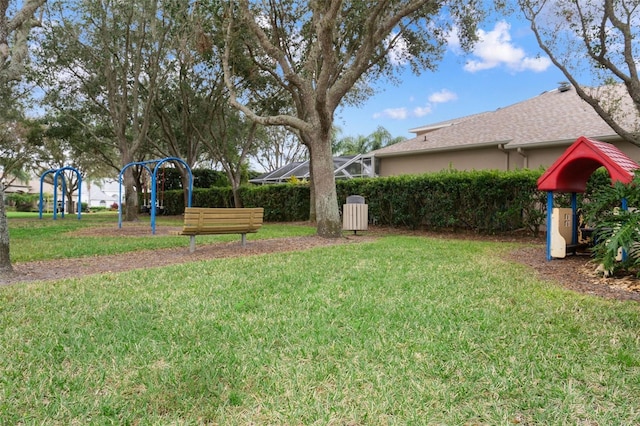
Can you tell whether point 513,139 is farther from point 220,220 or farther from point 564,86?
point 220,220

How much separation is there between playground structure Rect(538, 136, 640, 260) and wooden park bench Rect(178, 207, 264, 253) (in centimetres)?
580

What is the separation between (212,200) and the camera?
25.7m

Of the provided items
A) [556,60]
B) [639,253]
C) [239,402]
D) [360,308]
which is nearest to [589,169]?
[639,253]

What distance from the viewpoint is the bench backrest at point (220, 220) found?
27.9 feet

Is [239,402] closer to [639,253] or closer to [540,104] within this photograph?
[639,253]

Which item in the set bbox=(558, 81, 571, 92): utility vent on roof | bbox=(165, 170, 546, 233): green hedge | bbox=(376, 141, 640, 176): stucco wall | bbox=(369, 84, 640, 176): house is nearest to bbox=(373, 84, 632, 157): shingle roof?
bbox=(369, 84, 640, 176): house

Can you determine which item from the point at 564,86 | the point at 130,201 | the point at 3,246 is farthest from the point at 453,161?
the point at 3,246

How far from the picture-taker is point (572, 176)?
328 inches

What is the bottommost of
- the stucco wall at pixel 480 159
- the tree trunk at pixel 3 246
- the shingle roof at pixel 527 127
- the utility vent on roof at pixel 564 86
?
the tree trunk at pixel 3 246

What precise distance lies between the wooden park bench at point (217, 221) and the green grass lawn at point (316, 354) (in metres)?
3.09

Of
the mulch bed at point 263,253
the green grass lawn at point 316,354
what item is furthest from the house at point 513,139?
the green grass lawn at point 316,354

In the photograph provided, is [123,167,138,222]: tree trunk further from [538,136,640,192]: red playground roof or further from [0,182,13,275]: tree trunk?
[538,136,640,192]: red playground roof

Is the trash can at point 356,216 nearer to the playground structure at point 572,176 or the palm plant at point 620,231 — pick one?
the playground structure at point 572,176

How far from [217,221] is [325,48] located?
15.3ft
